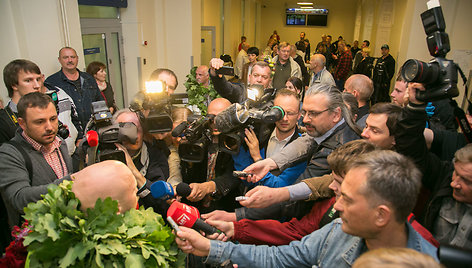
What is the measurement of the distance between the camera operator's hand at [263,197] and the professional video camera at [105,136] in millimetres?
765

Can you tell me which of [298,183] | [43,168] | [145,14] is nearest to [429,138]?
[298,183]

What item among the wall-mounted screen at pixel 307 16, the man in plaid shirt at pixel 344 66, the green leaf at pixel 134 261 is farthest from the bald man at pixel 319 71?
the wall-mounted screen at pixel 307 16

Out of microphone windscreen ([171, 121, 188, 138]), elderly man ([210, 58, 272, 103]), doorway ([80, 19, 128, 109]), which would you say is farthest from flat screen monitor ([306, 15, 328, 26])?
microphone windscreen ([171, 121, 188, 138])

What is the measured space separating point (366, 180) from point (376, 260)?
373mm

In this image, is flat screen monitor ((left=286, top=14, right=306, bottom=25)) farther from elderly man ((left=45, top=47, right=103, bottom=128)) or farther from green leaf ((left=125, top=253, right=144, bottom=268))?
green leaf ((left=125, top=253, right=144, bottom=268))

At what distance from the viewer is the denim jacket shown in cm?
134

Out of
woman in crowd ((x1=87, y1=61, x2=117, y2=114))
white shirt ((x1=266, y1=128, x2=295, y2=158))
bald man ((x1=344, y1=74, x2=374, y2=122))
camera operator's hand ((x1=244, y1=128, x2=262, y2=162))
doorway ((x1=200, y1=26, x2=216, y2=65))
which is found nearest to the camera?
camera operator's hand ((x1=244, y1=128, x2=262, y2=162))

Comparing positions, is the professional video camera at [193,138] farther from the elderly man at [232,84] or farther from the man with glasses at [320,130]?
the elderly man at [232,84]

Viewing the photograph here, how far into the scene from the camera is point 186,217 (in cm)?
152

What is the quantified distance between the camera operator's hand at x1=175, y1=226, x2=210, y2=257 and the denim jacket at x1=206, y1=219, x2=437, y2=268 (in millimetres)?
37

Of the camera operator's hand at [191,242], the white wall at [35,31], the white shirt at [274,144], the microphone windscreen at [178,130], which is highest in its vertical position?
the white wall at [35,31]

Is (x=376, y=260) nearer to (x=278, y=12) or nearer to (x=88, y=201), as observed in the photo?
(x=88, y=201)

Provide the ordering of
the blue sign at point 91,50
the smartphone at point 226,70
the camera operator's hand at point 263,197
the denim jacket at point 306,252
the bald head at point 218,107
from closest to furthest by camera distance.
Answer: the denim jacket at point 306,252
the camera operator's hand at point 263,197
the bald head at point 218,107
the smartphone at point 226,70
the blue sign at point 91,50

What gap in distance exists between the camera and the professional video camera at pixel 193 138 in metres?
2.10
